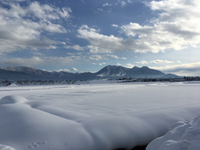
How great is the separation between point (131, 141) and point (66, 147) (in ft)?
7.66

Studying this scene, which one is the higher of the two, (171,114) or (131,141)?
(171,114)

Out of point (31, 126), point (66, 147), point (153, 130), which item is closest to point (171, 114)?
point (153, 130)

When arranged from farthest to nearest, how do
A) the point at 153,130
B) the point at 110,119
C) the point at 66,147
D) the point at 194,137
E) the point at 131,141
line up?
the point at 110,119 < the point at 153,130 < the point at 131,141 < the point at 66,147 < the point at 194,137

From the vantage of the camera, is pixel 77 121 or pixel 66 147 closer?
pixel 66 147

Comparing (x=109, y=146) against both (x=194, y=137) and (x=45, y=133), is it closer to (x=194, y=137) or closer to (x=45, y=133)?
(x=45, y=133)

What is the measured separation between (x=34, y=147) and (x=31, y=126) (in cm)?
118

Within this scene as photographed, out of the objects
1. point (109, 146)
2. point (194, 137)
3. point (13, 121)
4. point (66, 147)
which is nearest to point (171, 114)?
point (194, 137)

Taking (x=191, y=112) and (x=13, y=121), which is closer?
(x=13, y=121)

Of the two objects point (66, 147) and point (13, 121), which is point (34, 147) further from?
point (13, 121)

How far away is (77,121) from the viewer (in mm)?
5562

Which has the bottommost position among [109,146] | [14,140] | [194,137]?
[109,146]

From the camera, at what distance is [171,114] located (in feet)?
21.8

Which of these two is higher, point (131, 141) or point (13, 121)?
point (13, 121)

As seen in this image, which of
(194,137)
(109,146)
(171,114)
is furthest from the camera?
(171,114)
